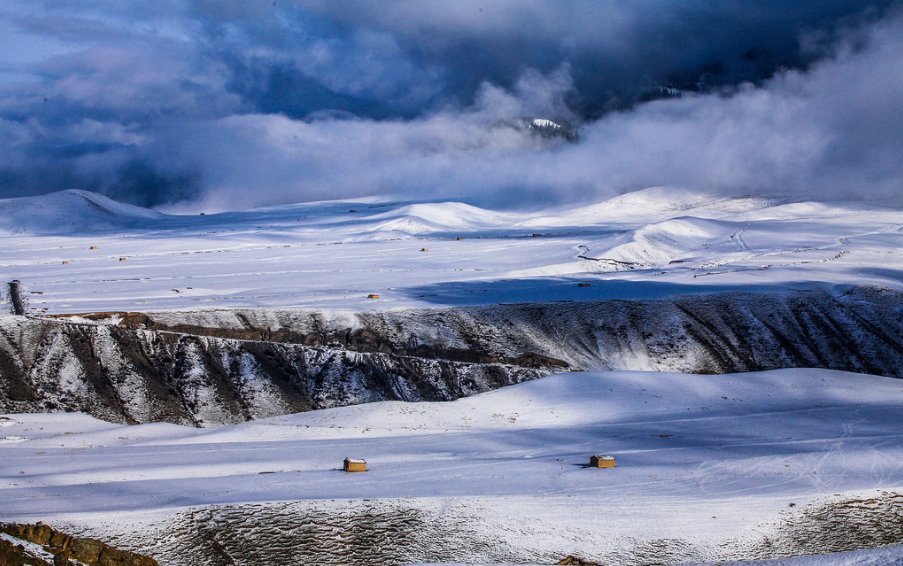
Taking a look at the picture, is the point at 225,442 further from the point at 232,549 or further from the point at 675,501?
the point at 675,501

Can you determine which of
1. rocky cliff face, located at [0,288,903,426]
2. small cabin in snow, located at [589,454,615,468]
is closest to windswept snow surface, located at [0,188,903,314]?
rocky cliff face, located at [0,288,903,426]

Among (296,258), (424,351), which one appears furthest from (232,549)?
(296,258)

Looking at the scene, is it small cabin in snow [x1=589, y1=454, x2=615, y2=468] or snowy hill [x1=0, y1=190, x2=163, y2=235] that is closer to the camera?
small cabin in snow [x1=589, y1=454, x2=615, y2=468]

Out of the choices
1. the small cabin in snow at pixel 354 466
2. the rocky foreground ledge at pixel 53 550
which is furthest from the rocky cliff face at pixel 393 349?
the rocky foreground ledge at pixel 53 550

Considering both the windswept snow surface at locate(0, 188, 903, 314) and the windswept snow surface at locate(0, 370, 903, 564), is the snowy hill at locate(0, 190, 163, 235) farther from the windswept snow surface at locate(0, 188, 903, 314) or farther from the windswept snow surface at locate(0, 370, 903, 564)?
the windswept snow surface at locate(0, 370, 903, 564)

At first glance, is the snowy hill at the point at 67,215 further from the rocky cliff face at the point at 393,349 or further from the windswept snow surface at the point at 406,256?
the rocky cliff face at the point at 393,349

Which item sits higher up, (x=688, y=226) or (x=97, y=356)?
(x=688, y=226)
